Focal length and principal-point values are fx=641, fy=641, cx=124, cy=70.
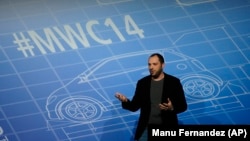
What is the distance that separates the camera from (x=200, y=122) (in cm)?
801

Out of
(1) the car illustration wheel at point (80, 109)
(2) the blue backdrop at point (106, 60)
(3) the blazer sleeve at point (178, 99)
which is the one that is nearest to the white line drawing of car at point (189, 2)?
(2) the blue backdrop at point (106, 60)

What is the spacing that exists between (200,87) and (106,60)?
1283mm

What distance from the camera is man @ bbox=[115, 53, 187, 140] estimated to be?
21.9 ft

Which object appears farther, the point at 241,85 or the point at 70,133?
the point at 241,85

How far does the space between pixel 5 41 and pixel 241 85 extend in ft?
10.4

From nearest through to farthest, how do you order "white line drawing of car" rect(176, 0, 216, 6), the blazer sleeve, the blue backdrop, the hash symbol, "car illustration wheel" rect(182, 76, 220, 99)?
the blazer sleeve, the blue backdrop, "car illustration wheel" rect(182, 76, 220, 99), the hash symbol, "white line drawing of car" rect(176, 0, 216, 6)

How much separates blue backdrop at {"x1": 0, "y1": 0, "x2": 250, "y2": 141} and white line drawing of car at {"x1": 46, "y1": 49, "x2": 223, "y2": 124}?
0.04 feet

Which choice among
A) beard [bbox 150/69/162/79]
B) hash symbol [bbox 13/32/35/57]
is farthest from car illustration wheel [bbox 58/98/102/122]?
beard [bbox 150/69/162/79]

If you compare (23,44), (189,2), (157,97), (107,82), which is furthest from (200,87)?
(23,44)

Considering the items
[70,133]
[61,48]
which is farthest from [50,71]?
[70,133]

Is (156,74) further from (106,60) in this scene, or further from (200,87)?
(106,60)

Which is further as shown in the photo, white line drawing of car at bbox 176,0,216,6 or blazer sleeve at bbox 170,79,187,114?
white line drawing of car at bbox 176,0,216,6

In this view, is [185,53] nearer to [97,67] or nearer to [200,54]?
[200,54]

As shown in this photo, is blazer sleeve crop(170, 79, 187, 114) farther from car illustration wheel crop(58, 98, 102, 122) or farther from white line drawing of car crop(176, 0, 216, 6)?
white line drawing of car crop(176, 0, 216, 6)
